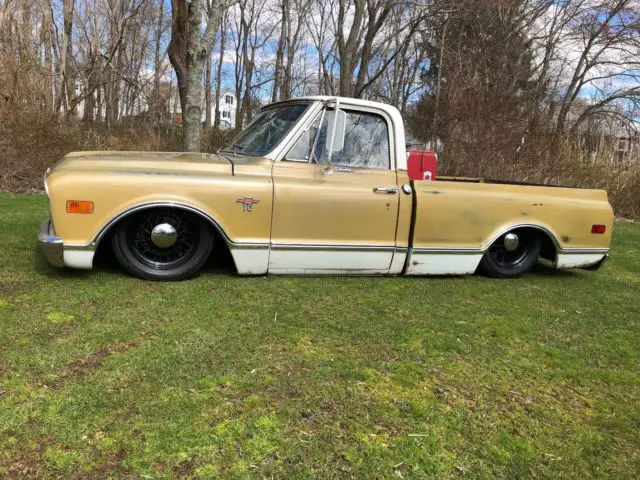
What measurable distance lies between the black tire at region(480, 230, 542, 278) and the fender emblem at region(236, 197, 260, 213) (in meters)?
2.66

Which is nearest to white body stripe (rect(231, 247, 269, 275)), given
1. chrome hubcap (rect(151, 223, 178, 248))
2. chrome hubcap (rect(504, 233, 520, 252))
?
chrome hubcap (rect(151, 223, 178, 248))

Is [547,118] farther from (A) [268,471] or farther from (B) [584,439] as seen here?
(A) [268,471]

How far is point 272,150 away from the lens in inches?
181

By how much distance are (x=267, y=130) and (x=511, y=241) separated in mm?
2823

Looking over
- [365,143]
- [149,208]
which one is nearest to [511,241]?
[365,143]

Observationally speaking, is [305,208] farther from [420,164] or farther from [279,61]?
[279,61]

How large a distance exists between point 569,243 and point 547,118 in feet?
34.0

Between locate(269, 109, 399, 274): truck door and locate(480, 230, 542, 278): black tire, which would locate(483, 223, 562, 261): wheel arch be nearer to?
locate(480, 230, 542, 278): black tire

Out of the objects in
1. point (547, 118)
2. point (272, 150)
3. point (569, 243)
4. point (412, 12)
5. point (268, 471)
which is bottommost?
point (268, 471)

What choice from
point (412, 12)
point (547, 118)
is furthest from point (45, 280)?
point (412, 12)

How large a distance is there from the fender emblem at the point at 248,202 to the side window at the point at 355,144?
1.74ft

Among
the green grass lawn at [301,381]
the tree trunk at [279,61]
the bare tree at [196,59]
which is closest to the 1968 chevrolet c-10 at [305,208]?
the green grass lawn at [301,381]

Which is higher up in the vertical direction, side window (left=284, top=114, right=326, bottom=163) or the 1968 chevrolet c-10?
side window (left=284, top=114, right=326, bottom=163)

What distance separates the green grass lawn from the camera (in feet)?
7.16
